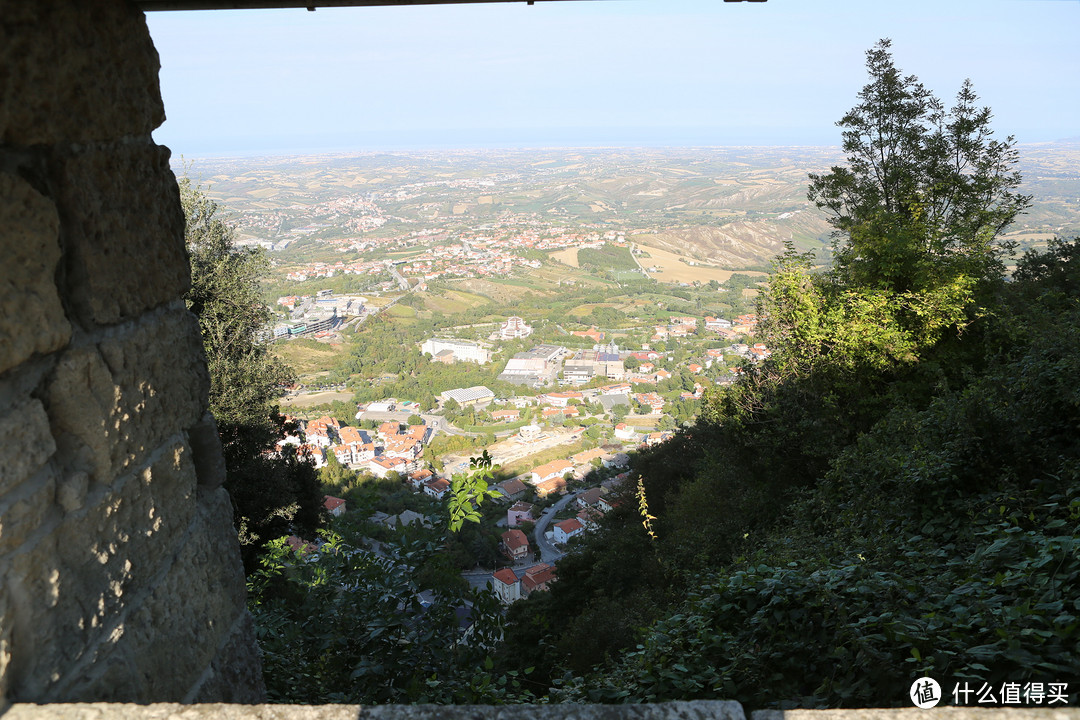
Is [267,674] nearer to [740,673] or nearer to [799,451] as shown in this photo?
[740,673]

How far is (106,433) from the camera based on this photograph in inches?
44.1

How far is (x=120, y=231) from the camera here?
3.96 feet

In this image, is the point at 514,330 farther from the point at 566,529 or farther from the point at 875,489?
the point at 875,489

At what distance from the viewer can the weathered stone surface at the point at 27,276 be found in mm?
932

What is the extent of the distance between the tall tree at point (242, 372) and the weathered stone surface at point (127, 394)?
6225 mm

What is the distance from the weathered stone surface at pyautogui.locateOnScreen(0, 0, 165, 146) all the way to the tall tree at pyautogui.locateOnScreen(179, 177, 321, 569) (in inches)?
255

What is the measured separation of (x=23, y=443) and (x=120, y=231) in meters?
0.47

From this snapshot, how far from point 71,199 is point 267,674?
1.90 m

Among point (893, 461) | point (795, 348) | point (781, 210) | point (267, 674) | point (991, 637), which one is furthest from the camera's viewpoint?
point (781, 210)

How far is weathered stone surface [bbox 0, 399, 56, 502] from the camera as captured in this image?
917 mm

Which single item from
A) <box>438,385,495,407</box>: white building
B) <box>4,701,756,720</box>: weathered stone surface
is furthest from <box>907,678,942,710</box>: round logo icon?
<box>438,385,495,407</box>: white building

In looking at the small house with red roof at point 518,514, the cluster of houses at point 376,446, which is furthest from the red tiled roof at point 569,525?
the cluster of houses at point 376,446

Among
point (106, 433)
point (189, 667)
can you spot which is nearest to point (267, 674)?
point (189, 667)

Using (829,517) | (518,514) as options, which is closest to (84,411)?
(829,517)
